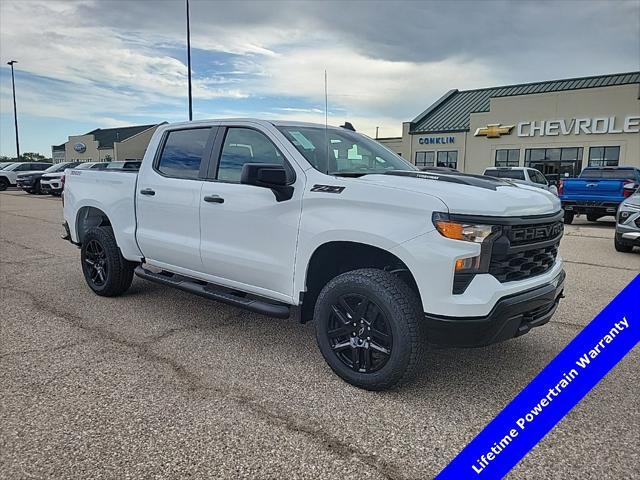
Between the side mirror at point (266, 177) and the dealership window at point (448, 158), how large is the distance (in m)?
33.5

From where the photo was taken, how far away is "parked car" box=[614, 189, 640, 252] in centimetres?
870

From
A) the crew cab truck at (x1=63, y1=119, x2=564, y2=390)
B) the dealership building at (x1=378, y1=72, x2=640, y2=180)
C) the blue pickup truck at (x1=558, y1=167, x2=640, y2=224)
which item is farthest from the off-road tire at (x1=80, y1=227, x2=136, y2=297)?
the dealership building at (x1=378, y1=72, x2=640, y2=180)

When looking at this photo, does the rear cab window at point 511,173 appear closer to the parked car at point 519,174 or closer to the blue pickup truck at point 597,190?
the parked car at point 519,174

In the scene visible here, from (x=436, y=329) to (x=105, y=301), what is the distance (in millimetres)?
3991

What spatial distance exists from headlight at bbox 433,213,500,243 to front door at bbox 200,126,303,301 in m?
1.10

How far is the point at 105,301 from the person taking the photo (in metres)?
5.52

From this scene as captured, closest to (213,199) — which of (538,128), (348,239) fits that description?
(348,239)

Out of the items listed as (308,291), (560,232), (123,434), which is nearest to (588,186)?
(560,232)

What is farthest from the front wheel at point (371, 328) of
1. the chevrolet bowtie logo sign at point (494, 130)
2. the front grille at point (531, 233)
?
the chevrolet bowtie logo sign at point (494, 130)

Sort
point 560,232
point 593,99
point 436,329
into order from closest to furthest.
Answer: point 436,329
point 560,232
point 593,99

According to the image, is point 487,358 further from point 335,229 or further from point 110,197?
point 110,197

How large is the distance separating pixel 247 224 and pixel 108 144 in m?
58.8

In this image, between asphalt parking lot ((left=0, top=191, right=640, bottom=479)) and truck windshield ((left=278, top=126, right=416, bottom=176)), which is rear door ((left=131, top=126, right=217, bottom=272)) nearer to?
asphalt parking lot ((left=0, top=191, right=640, bottom=479))

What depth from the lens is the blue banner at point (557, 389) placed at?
1243mm
